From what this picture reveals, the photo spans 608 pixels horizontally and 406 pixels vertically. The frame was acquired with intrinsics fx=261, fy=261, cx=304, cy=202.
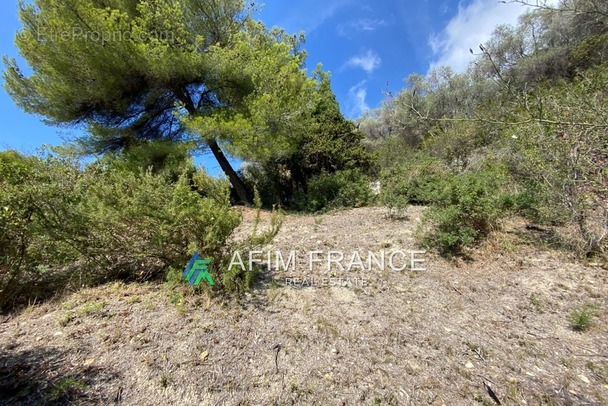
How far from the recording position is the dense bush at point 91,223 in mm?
2316

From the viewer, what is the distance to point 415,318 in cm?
237

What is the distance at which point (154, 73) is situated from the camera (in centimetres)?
584

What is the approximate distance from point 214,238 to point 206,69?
5331 millimetres

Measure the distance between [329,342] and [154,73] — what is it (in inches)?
258

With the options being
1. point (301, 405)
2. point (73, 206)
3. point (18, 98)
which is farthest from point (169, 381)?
point (18, 98)

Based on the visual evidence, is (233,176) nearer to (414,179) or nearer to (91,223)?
(414,179)

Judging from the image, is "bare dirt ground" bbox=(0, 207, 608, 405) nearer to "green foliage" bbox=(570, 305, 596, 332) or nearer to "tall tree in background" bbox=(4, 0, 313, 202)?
"green foliage" bbox=(570, 305, 596, 332)

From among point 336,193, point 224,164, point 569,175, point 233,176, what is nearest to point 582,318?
point 569,175

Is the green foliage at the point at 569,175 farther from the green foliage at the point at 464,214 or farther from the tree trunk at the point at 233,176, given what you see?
the tree trunk at the point at 233,176

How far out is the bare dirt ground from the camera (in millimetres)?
1605

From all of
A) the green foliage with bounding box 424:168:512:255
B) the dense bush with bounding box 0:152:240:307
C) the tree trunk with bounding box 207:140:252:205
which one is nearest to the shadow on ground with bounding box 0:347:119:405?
the dense bush with bounding box 0:152:240:307

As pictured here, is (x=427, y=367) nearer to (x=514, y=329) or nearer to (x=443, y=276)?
(x=514, y=329)

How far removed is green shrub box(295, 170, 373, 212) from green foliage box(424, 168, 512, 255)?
265 centimetres

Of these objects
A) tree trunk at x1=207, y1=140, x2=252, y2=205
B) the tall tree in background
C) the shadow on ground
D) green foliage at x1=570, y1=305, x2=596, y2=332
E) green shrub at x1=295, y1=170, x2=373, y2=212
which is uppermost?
the tall tree in background
